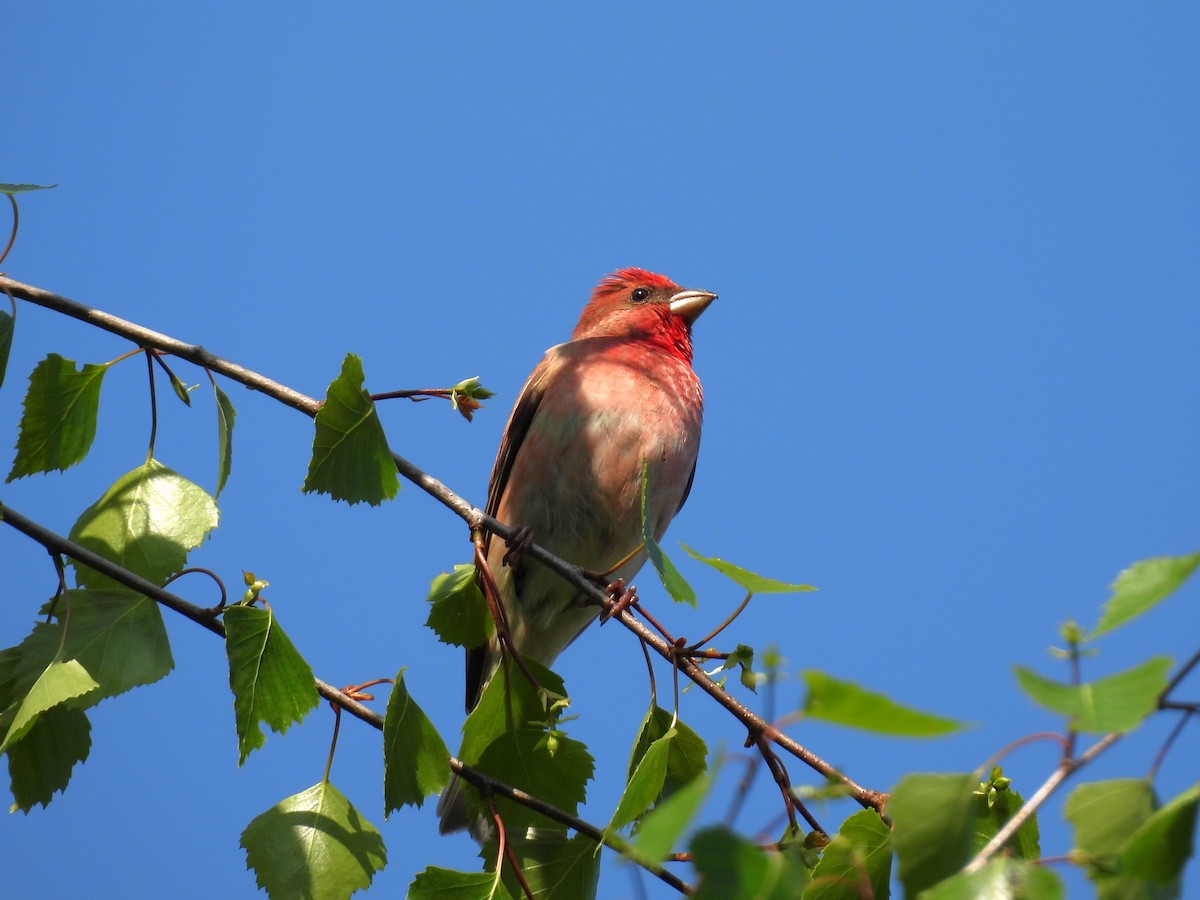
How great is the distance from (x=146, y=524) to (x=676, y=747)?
1.91 m

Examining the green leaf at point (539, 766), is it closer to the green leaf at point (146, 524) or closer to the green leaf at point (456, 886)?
the green leaf at point (456, 886)

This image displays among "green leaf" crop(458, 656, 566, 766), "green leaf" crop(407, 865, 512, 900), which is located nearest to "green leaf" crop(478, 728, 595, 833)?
"green leaf" crop(458, 656, 566, 766)

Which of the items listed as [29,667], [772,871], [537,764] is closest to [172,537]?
[29,667]

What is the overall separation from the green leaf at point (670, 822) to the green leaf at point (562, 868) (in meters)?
2.10

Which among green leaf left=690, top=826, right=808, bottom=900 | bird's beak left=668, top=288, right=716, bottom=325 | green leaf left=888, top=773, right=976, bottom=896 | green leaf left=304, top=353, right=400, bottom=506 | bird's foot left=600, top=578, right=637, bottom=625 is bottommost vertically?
green leaf left=690, top=826, right=808, bottom=900

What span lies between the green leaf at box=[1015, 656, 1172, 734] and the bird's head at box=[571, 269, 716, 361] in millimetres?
6211

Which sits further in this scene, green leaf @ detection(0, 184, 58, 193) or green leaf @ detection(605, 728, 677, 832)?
green leaf @ detection(0, 184, 58, 193)

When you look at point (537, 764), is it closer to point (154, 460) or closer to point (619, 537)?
point (154, 460)

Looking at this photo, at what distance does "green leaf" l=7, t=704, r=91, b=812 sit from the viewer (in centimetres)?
366

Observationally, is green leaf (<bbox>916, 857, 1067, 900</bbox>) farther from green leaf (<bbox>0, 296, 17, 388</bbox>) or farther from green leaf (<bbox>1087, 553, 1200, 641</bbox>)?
green leaf (<bbox>0, 296, 17, 388</bbox>)

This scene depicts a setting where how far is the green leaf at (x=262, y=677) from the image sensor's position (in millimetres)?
3539

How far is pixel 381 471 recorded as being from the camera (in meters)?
3.99

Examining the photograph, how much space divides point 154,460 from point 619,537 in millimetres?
3028

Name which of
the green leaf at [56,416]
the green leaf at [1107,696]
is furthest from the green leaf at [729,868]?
the green leaf at [56,416]
